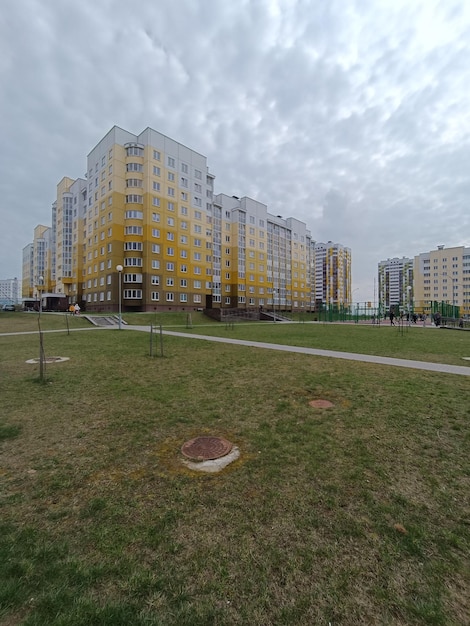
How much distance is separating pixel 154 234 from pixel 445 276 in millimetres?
106555

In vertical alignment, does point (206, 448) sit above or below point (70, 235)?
below

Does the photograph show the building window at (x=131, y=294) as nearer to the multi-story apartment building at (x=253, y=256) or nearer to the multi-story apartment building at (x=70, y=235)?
the multi-story apartment building at (x=253, y=256)

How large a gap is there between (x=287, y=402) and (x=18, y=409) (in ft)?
16.8

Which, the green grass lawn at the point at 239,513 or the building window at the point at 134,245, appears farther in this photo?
the building window at the point at 134,245

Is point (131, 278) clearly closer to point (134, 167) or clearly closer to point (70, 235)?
point (134, 167)

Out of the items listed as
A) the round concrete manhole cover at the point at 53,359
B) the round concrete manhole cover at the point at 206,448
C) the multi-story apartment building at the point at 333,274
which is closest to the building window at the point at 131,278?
the round concrete manhole cover at the point at 53,359

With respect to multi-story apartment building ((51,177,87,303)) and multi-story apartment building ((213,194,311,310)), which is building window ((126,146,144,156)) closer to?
multi-story apartment building ((51,177,87,303))

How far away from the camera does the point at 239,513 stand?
2.80m

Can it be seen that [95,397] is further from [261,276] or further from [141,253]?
[261,276]

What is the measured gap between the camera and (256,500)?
9.82 ft

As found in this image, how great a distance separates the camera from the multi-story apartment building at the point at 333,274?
138 m

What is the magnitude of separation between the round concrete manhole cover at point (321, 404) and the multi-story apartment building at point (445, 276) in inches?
4397

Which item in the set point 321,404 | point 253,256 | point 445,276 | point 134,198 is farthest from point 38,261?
point 445,276

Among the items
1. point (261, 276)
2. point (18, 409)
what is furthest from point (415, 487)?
point (261, 276)
